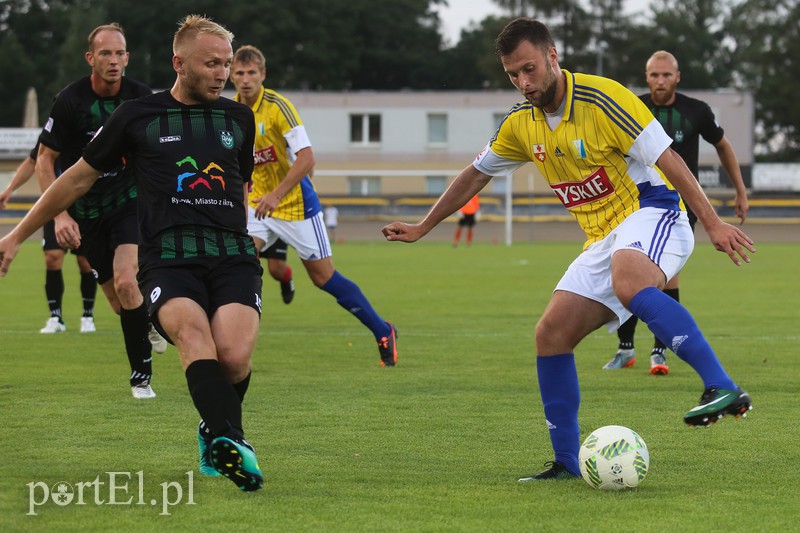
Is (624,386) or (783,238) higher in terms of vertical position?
(624,386)

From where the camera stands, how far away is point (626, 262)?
514 centimetres

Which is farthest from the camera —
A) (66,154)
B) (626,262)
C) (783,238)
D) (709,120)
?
(783,238)

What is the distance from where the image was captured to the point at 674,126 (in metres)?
9.27

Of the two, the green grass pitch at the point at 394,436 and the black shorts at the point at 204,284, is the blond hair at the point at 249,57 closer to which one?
the green grass pitch at the point at 394,436

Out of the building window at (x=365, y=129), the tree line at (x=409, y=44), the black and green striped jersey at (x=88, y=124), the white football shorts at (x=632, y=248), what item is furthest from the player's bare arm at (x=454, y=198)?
the tree line at (x=409, y=44)

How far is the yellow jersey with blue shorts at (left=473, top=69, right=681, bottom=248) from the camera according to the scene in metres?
5.23

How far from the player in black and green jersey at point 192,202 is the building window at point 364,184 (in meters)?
44.7

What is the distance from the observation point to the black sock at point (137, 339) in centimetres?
755

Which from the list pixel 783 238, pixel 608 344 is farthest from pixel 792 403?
pixel 783 238

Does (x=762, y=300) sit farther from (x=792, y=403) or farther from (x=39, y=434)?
(x=39, y=434)

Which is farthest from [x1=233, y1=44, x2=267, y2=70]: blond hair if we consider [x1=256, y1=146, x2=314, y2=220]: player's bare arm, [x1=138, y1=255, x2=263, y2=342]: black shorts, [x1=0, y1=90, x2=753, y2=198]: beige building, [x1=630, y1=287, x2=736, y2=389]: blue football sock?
[x1=0, y1=90, x2=753, y2=198]: beige building

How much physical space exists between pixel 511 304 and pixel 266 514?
1136 centimetres

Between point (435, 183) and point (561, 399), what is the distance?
47.3 metres

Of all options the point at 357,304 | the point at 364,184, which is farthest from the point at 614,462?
the point at 364,184
